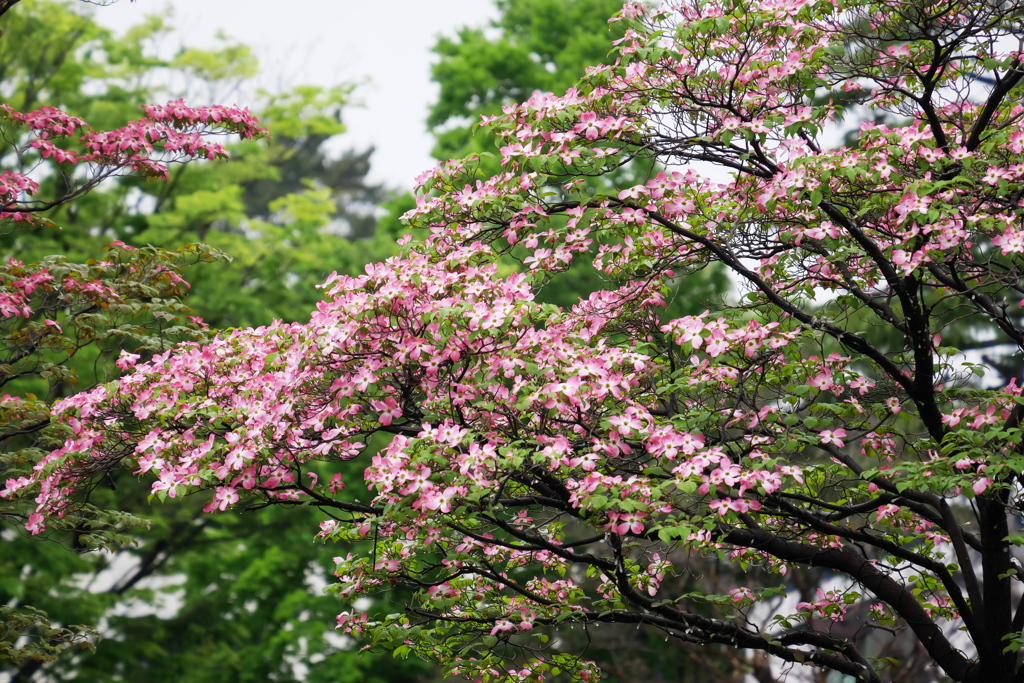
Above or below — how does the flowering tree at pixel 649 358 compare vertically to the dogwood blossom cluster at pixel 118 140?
below

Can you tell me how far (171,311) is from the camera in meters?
6.61

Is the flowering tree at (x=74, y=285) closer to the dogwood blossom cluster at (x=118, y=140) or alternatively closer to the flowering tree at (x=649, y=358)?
the dogwood blossom cluster at (x=118, y=140)

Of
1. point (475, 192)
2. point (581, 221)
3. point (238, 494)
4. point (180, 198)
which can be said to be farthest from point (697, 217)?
point (180, 198)

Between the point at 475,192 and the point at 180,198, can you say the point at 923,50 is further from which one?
the point at 180,198

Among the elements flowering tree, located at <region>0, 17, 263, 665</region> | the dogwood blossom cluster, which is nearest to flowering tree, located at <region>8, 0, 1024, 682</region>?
flowering tree, located at <region>0, 17, 263, 665</region>

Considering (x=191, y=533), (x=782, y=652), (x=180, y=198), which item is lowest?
(x=782, y=652)

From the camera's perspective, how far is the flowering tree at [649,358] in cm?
407

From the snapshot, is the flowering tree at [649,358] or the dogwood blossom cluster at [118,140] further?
the dogwood blossom cluster at [118,140]

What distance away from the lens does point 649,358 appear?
4.81 metres

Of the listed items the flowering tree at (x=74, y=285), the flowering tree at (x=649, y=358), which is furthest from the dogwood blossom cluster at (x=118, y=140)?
the flowering tree at (x=649, y=358)

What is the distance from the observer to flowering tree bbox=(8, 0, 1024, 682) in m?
4.07

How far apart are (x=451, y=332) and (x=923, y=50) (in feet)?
11.3

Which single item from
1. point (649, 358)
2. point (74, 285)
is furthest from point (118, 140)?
point (649, 358)

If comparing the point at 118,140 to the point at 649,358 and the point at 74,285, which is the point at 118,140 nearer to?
the point at 74,285
